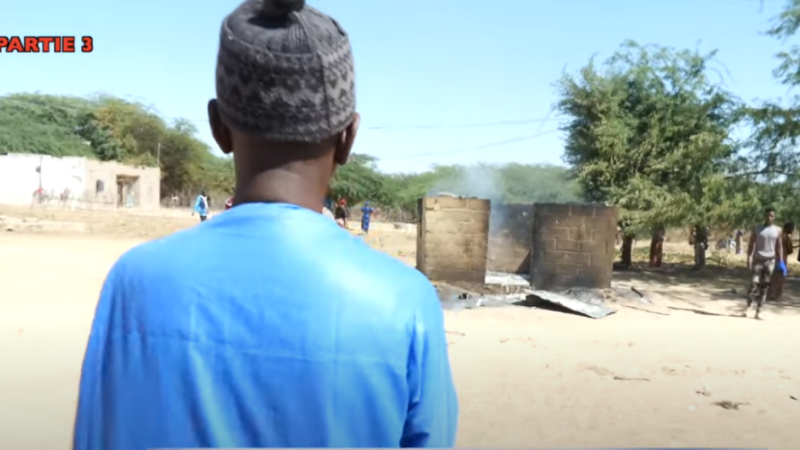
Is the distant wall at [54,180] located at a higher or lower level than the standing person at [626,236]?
higher

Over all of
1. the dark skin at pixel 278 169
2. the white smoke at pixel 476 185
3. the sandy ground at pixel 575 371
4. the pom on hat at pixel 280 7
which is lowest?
the sandy ground at pixel 575 371

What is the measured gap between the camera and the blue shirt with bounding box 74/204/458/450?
3.03ft

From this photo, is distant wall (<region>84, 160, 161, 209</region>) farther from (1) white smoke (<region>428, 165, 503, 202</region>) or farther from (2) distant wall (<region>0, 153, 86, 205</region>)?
(1) white smoke (<region>428, 165, 503, 202</region>)

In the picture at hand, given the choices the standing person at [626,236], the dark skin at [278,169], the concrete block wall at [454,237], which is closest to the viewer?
the dark skin at [278,169]

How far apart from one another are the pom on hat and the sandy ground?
3873 millimetres

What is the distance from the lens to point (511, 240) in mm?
14047

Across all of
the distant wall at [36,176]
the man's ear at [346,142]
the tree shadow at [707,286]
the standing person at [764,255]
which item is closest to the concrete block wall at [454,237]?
the tree shadow at [707,286]

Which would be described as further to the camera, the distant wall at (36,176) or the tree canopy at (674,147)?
the distant wall at (36,176)

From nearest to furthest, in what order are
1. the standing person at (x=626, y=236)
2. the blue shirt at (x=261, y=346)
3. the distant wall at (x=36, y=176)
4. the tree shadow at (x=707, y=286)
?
the blue shirt at (x=261, y=346) < the tree shadow at (x=707, y=286) < the standing person at (x=626, y=236) < the distant wall at (x=36, y=176)

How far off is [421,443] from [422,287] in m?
0.20

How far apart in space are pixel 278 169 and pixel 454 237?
1033cm

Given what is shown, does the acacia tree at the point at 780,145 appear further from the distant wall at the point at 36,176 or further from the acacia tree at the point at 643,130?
the distant wall at the point at 36,176

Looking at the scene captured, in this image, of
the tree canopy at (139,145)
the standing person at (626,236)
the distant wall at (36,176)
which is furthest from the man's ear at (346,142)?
the tree canopy at (139,145)

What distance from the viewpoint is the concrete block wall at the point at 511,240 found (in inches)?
550
